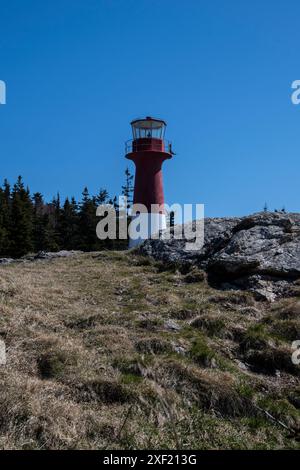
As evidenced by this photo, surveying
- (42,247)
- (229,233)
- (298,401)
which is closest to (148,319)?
(298,401)

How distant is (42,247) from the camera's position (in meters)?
54.8

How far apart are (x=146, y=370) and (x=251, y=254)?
855 cm

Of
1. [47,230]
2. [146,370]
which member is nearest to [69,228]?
[47,230]

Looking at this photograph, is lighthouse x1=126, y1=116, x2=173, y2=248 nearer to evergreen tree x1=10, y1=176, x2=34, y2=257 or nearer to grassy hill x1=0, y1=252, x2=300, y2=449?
grassy hill x1=0, y1=252, x2=300, y2=449

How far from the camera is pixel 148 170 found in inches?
1177

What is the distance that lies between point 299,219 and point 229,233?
2.81m

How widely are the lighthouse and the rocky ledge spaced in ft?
29.0

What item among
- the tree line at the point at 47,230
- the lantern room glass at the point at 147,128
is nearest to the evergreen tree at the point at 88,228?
the tree line at the point at 47,230

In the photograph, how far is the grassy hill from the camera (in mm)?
6285

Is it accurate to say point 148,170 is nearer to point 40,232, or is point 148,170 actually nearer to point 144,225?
point 144,225

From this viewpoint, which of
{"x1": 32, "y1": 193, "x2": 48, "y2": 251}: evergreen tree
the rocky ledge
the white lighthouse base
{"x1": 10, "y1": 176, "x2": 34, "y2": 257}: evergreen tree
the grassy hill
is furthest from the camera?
{"x1": 32, "y1": 193, "x2": 48, "y2": 251}: evergreen tree

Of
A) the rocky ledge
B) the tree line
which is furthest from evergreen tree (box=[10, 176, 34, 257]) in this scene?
the rocky ledge

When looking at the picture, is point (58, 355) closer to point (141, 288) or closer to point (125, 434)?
point (125, 434)

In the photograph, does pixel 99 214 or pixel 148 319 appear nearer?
pixel 148 319
